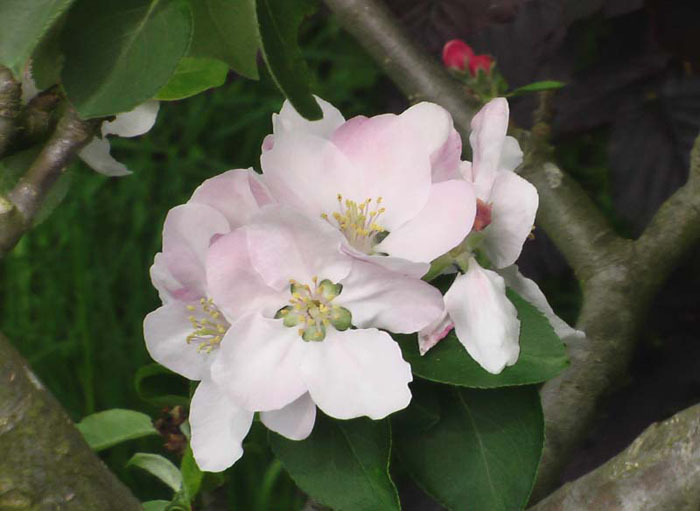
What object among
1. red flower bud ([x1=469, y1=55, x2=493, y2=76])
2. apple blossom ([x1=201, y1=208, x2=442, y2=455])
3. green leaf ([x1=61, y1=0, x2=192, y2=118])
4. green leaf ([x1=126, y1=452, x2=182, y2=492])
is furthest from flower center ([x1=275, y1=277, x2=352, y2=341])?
red flower bud ([x1=469, y1=55, x2=493, y2=76])

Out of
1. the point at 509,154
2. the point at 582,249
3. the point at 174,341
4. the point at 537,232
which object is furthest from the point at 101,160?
the point at 537,232

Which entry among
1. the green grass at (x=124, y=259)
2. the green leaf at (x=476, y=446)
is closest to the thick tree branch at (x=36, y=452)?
the green leaf at (x=476, y=446)

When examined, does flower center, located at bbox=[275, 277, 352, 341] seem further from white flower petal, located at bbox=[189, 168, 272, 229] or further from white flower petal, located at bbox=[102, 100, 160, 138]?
white flower petal, located at bbox=[102, 100, 160, 138]

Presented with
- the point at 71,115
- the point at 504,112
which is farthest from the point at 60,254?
the point at 504,112

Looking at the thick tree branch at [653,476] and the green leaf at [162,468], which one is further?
the green leaf at [162,468]

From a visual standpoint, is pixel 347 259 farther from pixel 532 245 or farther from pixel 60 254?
pixel 60 254

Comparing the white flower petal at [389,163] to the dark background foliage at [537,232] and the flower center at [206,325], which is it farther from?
the dark background foliage at [537,232]

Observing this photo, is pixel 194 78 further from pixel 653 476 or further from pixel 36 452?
pixel 653 476

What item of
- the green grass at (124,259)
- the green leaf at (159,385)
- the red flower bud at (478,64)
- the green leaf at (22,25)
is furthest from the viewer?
the green grass at (124,259)
